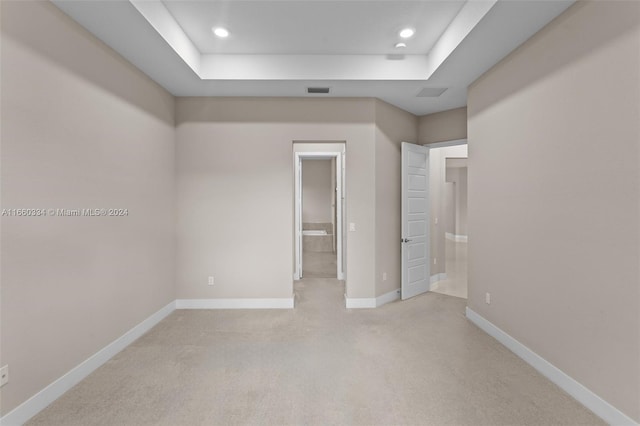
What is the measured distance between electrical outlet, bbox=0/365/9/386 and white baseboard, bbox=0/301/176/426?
22 cm

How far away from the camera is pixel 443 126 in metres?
4.20

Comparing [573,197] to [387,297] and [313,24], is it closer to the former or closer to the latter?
[387,297]

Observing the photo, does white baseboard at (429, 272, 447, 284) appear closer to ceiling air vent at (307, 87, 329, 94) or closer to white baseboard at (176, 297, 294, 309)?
white baseboard at (176, 297, 294, 309)

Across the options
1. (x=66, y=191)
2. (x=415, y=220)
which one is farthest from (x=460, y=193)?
(x=66, y=191)

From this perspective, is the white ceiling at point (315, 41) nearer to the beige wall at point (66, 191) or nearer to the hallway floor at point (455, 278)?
the beige wall at point (66, 191)

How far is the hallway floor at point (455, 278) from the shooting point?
4414mm

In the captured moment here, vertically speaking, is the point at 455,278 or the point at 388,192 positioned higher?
the point at 388,192

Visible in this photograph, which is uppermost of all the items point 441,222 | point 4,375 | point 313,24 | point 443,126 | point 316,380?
point 313,24

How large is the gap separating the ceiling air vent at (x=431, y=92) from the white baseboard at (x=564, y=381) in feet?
9.67

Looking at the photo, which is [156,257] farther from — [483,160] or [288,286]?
[483,160]

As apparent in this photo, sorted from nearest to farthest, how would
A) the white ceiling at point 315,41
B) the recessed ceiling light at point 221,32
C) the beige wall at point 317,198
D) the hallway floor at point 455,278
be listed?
1. the white ceiling at point 315,41
2. the recessed ceiling light at point 221,32
3. the hallway floor at point 455,278
4. the beige wall at point 317,198

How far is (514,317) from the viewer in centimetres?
258

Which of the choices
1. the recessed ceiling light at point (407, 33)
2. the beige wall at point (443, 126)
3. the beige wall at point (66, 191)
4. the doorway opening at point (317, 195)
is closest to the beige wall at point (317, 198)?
the doorway opening at point (317, 195)

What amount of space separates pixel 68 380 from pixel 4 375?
517 millimetres
